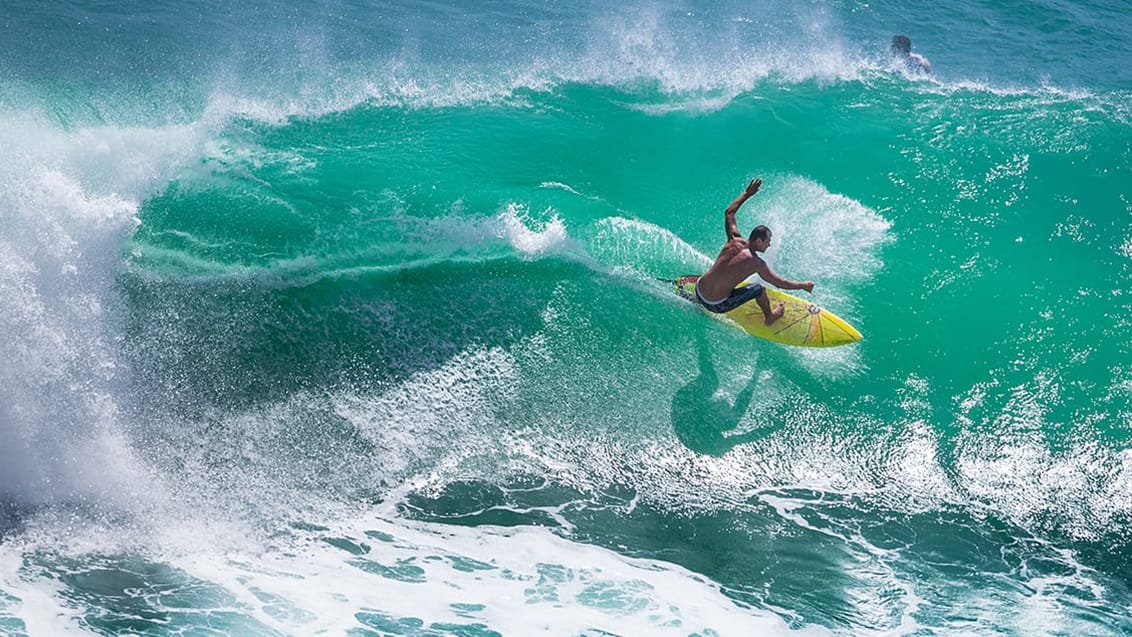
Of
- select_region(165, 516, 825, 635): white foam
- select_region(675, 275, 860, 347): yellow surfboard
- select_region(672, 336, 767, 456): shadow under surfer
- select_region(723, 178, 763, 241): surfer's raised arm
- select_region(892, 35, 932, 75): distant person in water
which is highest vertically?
select_region(892, 35, 932, 75): distant person in water

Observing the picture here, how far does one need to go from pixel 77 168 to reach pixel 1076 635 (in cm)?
1412

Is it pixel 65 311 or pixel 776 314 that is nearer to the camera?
pixel 65 311

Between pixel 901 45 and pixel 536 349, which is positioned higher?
pixel 901 45

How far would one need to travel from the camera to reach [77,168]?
1305cm

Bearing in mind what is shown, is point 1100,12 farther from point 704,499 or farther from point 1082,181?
point 704,499

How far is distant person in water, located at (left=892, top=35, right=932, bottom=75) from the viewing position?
1780 cm

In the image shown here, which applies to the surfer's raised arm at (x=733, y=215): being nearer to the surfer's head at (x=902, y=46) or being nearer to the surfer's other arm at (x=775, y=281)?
the surfer's other arm at (x=775, y=281)

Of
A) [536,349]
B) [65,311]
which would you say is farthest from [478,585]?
[65,311]

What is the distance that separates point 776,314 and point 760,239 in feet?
4.52

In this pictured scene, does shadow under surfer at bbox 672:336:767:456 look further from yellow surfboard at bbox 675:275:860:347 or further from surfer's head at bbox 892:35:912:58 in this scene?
surfer's head at bbox 892:35:912:58

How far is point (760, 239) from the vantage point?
35.8 ft

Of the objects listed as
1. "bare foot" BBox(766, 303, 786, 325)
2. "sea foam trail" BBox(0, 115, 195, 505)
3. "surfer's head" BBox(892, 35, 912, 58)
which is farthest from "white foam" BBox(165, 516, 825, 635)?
"surfer's head" BBox(892, 35, 912, 58)

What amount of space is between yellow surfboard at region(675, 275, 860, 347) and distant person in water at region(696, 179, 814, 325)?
0.12 m

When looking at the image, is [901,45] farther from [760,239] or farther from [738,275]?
[738,275]
